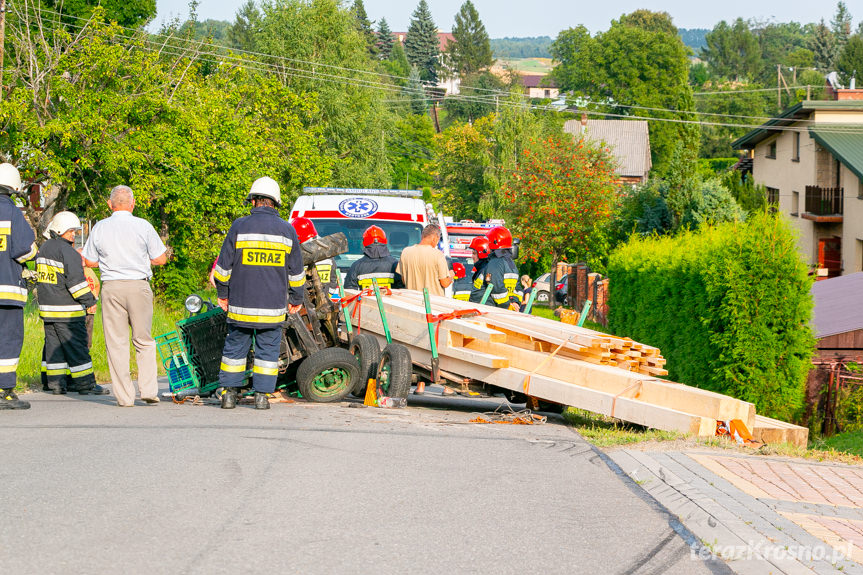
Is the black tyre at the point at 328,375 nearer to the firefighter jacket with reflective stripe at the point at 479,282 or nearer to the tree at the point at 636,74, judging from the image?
the firefighter jacket with reflective stripe at the point at 479,282

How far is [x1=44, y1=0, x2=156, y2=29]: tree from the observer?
46156 mm

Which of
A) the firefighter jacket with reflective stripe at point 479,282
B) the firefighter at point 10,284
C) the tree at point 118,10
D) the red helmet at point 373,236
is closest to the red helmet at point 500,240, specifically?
the firefighter jacket with reflective stripe at point 479,282

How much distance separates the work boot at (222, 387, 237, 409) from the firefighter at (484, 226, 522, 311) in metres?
4.80

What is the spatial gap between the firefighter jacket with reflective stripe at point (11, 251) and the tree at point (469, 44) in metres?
151

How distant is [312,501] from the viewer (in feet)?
19.6

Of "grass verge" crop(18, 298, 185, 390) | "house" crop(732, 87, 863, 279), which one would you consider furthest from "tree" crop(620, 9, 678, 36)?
"grass verge" crop(18, 298, 185, 390)

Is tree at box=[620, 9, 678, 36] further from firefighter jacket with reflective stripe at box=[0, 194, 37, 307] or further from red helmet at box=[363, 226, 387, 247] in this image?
firefighter jacket with reflective stripe at box=[0, 194, 37, 307]

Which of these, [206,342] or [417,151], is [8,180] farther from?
[417,151]

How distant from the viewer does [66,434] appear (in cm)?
783

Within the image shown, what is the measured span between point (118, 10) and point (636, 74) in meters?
60.1

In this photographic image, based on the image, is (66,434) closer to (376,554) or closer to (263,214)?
(263,214)

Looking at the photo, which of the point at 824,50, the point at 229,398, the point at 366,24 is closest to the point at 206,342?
the point at 229,398

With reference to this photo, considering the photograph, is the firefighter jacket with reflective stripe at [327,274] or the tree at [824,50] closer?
the firefighter jacket with reflective stripe at [327,274]

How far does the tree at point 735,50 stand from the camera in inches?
6363
